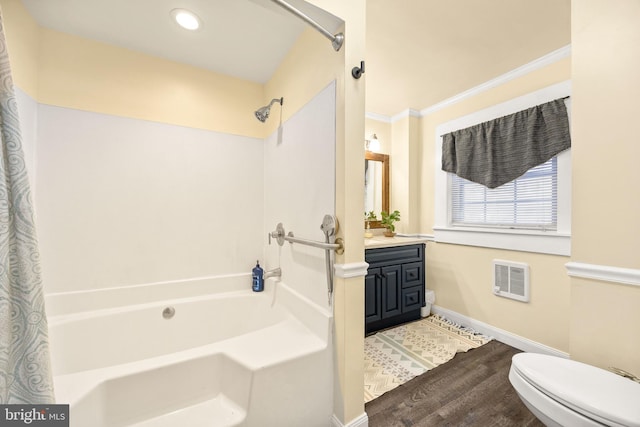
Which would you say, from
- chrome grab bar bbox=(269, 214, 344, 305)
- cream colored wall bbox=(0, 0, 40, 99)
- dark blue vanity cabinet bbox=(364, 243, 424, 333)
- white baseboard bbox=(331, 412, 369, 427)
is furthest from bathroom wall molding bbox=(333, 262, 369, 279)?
cream colored wall bbox=(0, 0, 40, 99)

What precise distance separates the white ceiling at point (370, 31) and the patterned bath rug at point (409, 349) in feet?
7.01

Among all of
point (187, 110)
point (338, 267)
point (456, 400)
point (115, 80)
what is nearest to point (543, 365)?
point (456, 400)

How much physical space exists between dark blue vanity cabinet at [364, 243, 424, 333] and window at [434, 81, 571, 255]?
496 millimetres

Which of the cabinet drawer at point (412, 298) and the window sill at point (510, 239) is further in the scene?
the cabinet drawer at point (412, 298)

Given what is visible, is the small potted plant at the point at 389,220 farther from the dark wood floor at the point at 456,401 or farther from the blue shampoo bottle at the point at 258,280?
the blue shampoo bottle at the point at 258,280

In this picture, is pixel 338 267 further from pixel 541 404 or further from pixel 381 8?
pixel 381 8

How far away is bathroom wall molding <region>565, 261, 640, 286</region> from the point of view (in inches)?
40.1

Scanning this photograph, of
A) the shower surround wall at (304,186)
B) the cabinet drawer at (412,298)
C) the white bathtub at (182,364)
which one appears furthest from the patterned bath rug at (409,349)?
the shower surround wall at (304,186)

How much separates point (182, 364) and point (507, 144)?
9.25ft

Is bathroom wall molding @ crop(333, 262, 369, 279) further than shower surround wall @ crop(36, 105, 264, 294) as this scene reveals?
No

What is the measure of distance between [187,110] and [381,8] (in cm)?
A: 151

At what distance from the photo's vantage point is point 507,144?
2195 millimetres

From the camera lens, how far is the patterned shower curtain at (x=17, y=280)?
60 cm

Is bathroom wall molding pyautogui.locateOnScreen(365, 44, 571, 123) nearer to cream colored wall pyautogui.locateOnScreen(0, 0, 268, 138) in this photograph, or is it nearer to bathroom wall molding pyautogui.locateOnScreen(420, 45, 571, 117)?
bathroom wall molding pyautogui.locateOnScreen(420, 45, 571, 117)
